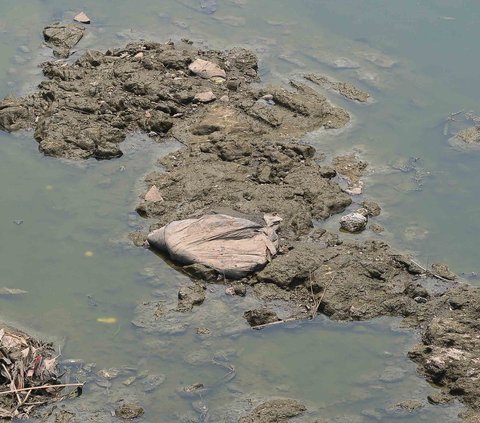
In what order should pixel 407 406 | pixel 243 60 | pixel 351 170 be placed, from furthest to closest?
pixel 243 60 < pixel 351 170 < pixel 407 406

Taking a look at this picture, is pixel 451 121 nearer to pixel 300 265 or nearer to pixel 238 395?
pixel 300 265

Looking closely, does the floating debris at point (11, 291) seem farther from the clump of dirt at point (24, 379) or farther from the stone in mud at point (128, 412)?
the stone in mud at point (128, 412)

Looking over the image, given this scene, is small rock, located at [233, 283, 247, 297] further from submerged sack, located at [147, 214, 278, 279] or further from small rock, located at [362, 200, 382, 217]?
small rock, located at [362, 200, 382, 217]

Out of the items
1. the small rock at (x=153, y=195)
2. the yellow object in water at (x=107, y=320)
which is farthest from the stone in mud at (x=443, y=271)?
the yellow object in water at (x=107, y=320)

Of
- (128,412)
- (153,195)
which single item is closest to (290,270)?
(153,195)

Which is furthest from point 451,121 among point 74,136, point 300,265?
point 74,136

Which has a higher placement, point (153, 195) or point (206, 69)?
point (206, 69)

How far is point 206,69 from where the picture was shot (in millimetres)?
10492

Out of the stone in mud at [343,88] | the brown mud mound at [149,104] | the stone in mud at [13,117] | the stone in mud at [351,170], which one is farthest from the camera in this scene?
the stone in mud at [343,88]

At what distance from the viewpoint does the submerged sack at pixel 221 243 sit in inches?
314

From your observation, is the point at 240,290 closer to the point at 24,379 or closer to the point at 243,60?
the point at 24,379

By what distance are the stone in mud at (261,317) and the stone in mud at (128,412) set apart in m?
1.25

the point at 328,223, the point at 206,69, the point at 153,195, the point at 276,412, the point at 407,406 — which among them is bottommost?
the point at 276,412

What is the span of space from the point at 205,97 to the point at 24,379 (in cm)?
421
